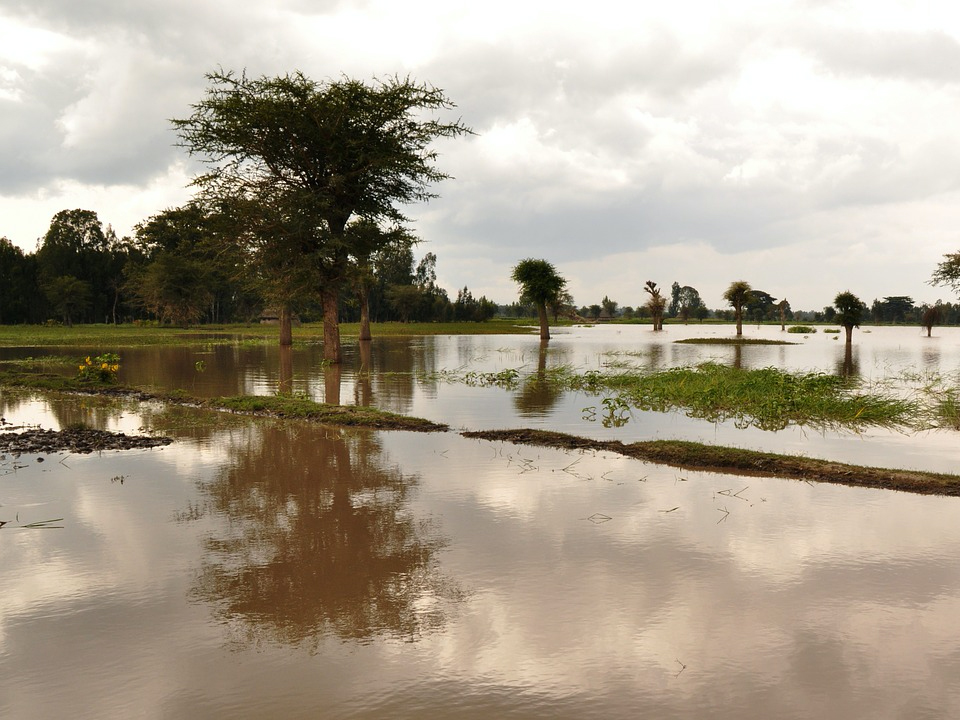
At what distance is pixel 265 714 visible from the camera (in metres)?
4.92

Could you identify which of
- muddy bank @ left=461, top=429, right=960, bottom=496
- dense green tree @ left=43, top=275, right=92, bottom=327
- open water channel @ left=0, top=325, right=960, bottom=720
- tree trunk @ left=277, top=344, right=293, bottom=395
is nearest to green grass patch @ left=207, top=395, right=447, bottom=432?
tree trunk @ left=277, top=344, right=293, bottom=395

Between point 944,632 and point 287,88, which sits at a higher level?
point 287,88

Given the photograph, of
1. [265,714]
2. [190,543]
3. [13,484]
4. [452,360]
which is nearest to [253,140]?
[452,360]

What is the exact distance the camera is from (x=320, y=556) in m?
8.03

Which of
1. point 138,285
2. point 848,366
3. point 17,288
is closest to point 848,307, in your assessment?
point 848,366

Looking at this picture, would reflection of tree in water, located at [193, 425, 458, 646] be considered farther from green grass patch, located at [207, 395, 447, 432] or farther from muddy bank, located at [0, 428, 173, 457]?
green grass patch, located at [207, 395, 447, 432]

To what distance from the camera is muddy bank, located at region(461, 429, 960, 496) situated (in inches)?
444

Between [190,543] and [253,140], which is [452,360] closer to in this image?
[253,140]

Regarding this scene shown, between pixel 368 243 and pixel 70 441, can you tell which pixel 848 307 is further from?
pixel 70 441

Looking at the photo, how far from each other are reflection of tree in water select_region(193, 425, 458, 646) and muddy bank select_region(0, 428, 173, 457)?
11.6ft

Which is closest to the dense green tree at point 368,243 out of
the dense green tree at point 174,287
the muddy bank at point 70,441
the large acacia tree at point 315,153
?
the large acacia tree at point 315,153

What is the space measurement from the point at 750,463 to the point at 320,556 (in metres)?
8.41

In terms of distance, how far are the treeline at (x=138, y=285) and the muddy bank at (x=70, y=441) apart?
174 feet

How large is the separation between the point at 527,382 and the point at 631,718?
23.0 meters
